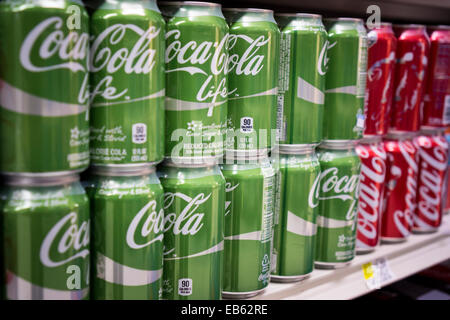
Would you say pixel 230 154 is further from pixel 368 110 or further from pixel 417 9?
pixel 417 9

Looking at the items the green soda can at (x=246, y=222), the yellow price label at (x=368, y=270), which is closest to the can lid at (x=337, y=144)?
the green soda can at (x=246, y=222)

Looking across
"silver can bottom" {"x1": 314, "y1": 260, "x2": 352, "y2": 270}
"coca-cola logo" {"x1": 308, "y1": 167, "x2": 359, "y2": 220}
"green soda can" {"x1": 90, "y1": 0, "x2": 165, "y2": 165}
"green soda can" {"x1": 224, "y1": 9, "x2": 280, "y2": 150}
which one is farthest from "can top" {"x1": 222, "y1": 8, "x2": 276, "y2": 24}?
"silver can bottom" {"x1": 314, "y1": 260, "x2": 352, "y2": 270}

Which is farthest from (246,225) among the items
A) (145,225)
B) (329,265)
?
(329,265)

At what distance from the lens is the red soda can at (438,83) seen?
5.49ft

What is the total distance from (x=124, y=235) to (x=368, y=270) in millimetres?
849

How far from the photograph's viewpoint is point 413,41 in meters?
1.56

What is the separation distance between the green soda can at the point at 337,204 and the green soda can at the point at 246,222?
25 centimetres

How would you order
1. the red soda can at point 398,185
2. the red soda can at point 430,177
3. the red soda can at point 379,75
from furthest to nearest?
the red soda can at point 430,177 < the red soda can at point 398,185 < the red soda can at point 379,75

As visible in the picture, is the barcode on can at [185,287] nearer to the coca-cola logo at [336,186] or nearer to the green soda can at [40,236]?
the green soda can at [40,236]

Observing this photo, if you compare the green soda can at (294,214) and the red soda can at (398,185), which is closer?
the green soda can at (294,214)

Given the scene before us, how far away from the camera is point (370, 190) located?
1.49 m

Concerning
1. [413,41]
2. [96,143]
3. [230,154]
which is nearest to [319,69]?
[230,154]

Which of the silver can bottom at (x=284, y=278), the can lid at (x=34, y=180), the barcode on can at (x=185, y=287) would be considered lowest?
the silver can bottom at (x=284, y=278)

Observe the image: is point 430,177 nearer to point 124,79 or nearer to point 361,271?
point 361,271
